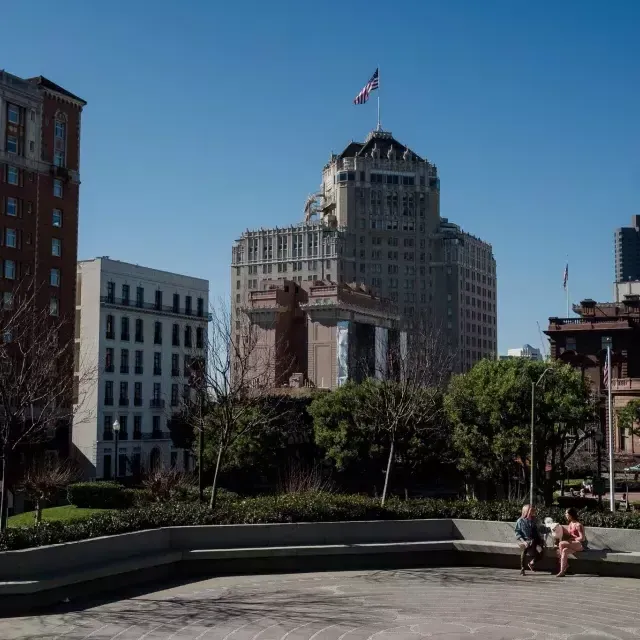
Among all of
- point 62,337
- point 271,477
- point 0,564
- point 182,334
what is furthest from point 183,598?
point 182,334

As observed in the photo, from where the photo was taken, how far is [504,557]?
21.7 metres

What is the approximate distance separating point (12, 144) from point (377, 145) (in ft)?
376

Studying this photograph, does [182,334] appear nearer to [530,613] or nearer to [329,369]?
[329,369]

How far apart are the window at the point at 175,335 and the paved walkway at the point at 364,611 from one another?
73.7m

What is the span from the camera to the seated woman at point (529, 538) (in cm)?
2042

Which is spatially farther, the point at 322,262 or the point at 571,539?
the point at 322,262

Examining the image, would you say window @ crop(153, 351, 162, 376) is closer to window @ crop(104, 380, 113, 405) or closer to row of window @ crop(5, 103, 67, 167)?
window @ crop(104, 380, 113, 405)

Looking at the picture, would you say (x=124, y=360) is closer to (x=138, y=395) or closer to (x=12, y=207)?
(x=138, y=395)

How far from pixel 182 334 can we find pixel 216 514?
238ft

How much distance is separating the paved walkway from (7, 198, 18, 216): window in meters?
55.8

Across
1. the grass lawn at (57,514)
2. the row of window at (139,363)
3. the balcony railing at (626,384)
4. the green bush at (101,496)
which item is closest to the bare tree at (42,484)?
the grass lawn at (57,514)

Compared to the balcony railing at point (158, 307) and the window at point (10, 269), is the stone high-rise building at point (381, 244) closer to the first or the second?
the balcony railing at point (158, 307)

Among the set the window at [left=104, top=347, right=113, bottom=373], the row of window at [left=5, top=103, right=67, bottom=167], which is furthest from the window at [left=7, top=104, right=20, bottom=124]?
the window at [left=104, top=347, right=113, bottom=373]

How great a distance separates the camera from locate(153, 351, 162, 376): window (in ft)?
295
